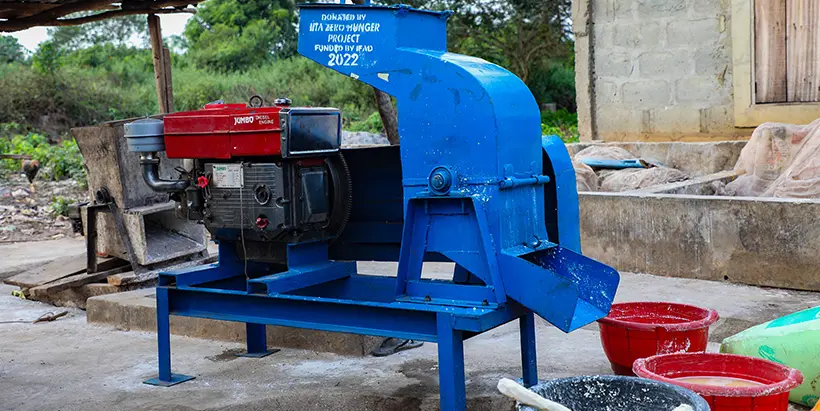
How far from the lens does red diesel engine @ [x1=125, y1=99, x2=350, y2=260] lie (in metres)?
4.79

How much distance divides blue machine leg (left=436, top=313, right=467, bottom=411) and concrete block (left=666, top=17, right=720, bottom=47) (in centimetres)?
720

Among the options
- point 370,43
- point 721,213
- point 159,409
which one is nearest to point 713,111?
point 721,213

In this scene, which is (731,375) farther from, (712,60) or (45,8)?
(45,8)

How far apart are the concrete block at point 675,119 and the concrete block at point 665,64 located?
1.32 ft

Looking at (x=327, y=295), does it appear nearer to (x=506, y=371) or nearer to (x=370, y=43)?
(x=506, y=371)

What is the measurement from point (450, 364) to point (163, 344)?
1.98 meters

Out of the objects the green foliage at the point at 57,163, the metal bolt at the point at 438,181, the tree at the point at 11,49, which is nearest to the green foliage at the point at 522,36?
the green foliage at the point at 57,163

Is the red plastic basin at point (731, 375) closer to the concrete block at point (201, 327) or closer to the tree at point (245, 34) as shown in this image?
the concrete block at point (201, 327)

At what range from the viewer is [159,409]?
4.80 metres

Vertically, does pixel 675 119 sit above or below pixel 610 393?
above

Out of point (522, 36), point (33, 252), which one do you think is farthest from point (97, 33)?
point (33, 252)

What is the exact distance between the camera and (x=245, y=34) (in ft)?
116

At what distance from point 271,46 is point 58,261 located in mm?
27726

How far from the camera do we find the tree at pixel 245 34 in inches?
1373
